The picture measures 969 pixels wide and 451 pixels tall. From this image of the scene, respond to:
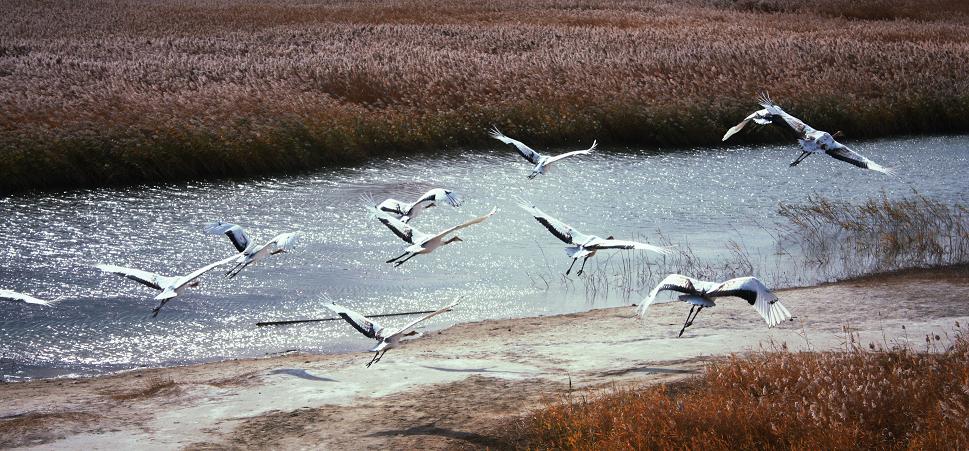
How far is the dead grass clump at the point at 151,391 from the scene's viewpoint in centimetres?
924

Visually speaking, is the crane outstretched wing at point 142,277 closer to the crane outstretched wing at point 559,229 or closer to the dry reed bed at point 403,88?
the crane outstretched wing at point 559,229

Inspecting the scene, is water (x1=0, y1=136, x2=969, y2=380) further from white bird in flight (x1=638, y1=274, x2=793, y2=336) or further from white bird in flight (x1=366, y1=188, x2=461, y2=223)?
white bird in flight (x1=638, y1=274, x2=793, y2=336)

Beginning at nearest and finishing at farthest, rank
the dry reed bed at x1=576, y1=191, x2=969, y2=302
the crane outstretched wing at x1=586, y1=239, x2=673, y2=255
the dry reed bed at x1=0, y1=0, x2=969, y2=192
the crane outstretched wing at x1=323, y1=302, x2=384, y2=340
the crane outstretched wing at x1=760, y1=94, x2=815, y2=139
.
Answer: the crane outstretched wing at x1=586, y1=239, x2=673, y2=255
the crane outstretched wing at x1=323, y1=302, x2=384, y2=340
the crane outstretched wing at x1=760, y1=94, x2=815, y2=139
the dry reed bed at x1=576, y1=191, x2=969, y2=302
the dry reed bed at x1=0, y1=0, x2=969, y2=192

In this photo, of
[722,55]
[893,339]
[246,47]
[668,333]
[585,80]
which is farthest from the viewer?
[246,47]

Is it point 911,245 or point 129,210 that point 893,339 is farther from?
point 129,210

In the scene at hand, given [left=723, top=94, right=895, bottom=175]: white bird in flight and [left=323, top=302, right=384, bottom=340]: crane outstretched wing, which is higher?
[left=723, top=94, right=895, bottom=175]: white bird in flight

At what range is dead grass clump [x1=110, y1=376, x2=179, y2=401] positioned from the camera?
9242 millimetres

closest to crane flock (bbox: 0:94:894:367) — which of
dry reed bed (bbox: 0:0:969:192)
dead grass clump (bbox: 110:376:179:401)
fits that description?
dead grass clump (bbox: 110:376:179:401)

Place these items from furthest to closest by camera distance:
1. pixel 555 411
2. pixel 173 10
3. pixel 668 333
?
1. pixel 173 10
2. pixel 668 333
3. pixel 555 411

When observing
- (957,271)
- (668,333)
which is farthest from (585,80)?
(668,333)

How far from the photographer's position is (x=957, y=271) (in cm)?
1365

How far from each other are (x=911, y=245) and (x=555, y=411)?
31.0 feet

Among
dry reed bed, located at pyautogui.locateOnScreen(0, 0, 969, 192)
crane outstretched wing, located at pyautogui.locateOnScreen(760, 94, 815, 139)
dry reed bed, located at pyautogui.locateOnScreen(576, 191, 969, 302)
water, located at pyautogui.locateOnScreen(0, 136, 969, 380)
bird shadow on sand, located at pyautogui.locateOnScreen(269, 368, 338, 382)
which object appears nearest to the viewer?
crane outstretched wing, located at pyautogui.locateOnScreen(760, 94, 815, 139)

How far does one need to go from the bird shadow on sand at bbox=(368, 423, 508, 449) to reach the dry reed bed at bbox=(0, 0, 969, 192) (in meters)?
13.5
